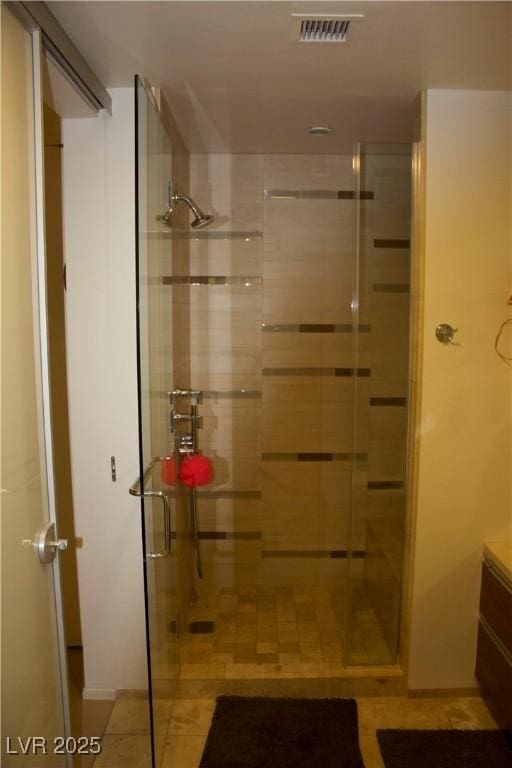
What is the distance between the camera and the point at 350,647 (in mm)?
2377

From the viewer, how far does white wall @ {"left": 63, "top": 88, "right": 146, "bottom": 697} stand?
199 centimetres

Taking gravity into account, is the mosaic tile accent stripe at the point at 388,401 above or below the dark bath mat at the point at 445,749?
above

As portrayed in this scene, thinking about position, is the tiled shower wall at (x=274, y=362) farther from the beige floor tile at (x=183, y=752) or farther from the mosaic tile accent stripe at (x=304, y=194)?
the beige floor tile at (x=183, y=752)

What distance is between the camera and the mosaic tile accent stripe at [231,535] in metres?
3.08

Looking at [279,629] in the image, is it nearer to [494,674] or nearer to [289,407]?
[494,674]

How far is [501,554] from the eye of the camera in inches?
80.6

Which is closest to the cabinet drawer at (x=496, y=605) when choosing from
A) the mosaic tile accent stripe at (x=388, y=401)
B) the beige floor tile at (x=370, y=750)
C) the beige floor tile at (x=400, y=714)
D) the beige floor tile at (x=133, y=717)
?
the beige floor tile at (x=400, y=714)

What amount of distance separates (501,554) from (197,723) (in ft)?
4.36

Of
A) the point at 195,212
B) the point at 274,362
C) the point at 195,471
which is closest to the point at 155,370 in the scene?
the point at 195,212

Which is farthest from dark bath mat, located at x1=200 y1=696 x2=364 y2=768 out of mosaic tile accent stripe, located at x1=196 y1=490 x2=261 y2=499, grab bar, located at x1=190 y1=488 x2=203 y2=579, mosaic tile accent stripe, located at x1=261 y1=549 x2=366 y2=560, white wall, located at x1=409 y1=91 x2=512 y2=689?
mosaic tile accent stripe, located at x1=196 y1=490 x2=261 y2=499

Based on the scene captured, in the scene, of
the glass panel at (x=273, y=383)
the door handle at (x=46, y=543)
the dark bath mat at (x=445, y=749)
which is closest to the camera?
the door handle at (x=46, y=543)

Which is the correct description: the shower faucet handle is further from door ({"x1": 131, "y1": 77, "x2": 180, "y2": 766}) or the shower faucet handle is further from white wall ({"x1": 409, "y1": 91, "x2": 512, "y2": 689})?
white wall ({"x1": 409, "y1": 91, "x2": 512, "y2": 689})

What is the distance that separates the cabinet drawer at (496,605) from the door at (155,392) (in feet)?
3.99

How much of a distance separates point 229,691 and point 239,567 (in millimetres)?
851
